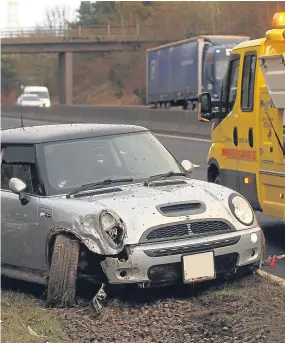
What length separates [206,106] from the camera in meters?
10.9

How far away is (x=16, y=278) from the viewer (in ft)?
25.5

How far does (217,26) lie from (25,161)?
70.9 m

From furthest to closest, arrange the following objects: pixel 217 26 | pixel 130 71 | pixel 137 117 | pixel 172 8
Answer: pixel 130 71 → pixel 172 8 → pixel 217 26 → pixel 137 117

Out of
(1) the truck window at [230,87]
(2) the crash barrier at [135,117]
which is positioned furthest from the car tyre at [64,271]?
(2) the crash barrier at [135,117]

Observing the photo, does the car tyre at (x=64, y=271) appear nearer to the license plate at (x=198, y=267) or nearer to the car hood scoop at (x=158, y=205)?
the car hood scoop at (x=158, y=205)

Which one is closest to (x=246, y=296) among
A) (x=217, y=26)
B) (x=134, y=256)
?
(x=134, y=256)

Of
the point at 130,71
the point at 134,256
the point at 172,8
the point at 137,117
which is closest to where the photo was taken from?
the point at 134,256

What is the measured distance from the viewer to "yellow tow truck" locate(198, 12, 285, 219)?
28.9ft

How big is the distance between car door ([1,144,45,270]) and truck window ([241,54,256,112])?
2953 mm

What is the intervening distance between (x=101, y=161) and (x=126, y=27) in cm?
8122

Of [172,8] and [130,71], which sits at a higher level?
[172,8]

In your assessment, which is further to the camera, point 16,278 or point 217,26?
point 217,26

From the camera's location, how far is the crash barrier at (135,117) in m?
27.6

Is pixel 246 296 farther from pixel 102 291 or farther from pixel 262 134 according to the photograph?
pixel 262 134
